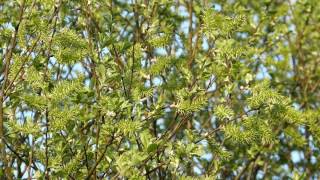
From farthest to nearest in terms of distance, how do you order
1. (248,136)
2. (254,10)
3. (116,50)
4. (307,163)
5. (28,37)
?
(254,10)
(307,163)
(28,37)
(116,50)
(248,136)

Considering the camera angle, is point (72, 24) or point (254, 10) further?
point (254, 10)

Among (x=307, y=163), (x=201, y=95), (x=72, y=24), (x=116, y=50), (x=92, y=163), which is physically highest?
(x=72, y=24)

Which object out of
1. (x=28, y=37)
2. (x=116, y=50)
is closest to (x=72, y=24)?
(x=28, y=37)

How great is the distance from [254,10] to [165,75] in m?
2.58

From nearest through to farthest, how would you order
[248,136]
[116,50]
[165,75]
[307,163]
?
1. [248,136]
2. [116,50]
3. [165,75]
4. [307,163]

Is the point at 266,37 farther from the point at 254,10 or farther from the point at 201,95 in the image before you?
the point at 201,95

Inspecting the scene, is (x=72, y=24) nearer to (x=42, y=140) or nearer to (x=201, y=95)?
(x=42, y=140)

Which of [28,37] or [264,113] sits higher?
[28,37]

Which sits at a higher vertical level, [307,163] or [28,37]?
[28,37]

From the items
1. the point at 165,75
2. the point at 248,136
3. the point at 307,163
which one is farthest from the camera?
the point at 307,163

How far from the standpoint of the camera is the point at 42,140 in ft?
14.4

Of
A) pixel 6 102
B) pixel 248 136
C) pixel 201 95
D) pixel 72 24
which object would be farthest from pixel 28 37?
pixel 248 136

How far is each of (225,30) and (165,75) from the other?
1.04m

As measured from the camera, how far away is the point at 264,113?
406cm
